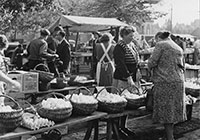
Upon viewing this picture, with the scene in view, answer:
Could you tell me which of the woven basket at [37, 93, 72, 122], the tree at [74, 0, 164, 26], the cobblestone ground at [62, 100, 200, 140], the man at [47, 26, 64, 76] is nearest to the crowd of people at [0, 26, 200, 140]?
the cobblestone ground at [62, 100, 200, 140]

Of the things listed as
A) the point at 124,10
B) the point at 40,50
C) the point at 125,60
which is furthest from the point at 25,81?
the point at 124,10

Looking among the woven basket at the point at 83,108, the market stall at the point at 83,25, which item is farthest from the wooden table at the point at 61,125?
the market stall at the point at 83,25

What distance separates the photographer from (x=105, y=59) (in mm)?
6395

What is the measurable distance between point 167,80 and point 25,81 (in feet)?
8.01

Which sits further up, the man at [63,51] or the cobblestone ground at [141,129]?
the man at [63,51]

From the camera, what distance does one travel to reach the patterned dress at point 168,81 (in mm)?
4320

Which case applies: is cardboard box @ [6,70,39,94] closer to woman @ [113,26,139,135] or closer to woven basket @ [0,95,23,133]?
woman @ [113,26,139,135]

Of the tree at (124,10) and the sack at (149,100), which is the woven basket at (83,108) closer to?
the sack at (149,100)

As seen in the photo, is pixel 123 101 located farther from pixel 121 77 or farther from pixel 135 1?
pixel 135 1

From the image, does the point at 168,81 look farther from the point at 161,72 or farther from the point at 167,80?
the point at 161,72

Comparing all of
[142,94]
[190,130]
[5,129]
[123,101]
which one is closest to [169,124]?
[142,94]

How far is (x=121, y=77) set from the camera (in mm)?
4926

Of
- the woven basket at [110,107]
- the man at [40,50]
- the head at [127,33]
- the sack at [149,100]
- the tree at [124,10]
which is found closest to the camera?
the woven basket at [110,107]

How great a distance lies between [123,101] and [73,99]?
700mm
